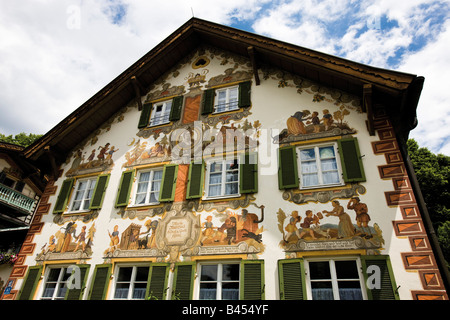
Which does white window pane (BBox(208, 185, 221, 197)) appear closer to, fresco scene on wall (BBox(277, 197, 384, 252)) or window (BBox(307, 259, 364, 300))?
fresco scene on wall (BBox(277, 197, 384, 252))

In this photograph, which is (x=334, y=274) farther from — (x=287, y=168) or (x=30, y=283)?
(x=30, y=283)

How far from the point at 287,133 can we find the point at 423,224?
12.5ft

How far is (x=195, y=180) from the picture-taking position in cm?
862

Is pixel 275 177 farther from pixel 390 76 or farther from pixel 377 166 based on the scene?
pixel 390 76

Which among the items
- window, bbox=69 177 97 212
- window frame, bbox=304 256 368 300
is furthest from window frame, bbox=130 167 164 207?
window frame, bbox=304 256 368 300

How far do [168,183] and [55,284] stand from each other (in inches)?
171

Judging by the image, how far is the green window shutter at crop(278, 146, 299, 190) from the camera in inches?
299

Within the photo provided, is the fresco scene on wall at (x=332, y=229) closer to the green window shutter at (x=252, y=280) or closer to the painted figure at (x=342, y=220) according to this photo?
the painted figure at (x=342, y=220)

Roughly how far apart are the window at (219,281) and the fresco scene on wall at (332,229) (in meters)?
1.36

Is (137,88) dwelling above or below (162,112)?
Result: above

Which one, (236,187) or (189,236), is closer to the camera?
(189,236)

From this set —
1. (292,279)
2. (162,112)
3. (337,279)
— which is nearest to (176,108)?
(162,112)

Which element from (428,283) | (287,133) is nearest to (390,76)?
(287,133)

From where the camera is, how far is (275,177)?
7.88 metres
